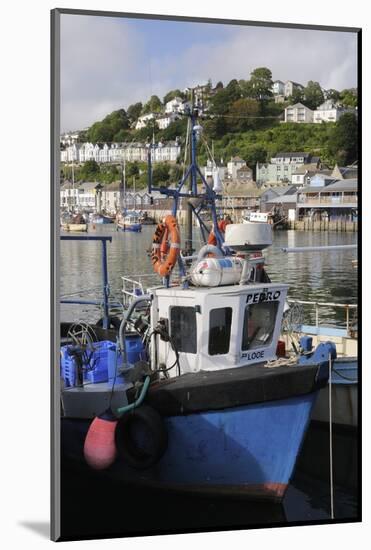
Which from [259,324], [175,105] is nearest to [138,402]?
[259,324]

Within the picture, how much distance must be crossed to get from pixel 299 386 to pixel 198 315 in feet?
3.70

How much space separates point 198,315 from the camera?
8.27 metres

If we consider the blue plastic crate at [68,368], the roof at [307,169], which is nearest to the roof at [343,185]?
the roof at [307,169]

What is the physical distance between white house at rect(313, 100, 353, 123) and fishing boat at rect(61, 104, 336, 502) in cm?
123

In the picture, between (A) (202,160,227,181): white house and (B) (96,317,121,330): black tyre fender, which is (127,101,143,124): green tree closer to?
(A) (202,160,227,181): white house

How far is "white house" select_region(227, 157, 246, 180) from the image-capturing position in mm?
9172

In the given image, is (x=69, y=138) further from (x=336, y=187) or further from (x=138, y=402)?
(x=336, y=187)

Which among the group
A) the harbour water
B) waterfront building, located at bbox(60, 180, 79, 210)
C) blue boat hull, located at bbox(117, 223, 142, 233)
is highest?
waterfront building, located at bbox(60, 180, 79, 210)

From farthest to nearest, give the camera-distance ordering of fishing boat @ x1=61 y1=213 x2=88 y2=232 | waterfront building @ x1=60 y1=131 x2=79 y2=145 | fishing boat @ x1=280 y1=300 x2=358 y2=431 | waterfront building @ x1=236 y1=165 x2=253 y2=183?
waterfront building @ x1=236 y1=165 x2=253 y2=183, fishing boat @ x1=280 y1=300 x2=358 y2=431, fishing boat @ x1=61 y1=213 x2=88 y2=232, waterfront building @ x1=60 y1=131 x2=79 y2=145

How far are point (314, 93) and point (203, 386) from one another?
305 cm

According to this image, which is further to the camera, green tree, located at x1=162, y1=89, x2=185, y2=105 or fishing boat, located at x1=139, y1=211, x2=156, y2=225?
fishing boat, located at x1=139, y1=211, x2=156, y2=225

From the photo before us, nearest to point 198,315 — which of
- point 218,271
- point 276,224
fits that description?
point 218,271

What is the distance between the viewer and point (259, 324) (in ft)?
27.9

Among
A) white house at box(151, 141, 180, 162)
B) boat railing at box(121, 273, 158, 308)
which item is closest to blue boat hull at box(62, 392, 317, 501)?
boat railing at box(121, 273, 158, 308)
